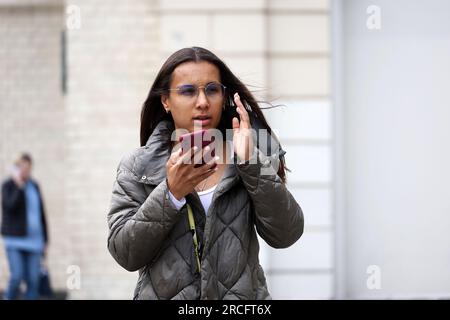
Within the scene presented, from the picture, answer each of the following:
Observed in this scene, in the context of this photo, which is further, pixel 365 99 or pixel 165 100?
pixel 365 99

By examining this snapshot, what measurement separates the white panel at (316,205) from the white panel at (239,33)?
1.34 m

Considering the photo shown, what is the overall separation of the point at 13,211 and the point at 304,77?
150 inches

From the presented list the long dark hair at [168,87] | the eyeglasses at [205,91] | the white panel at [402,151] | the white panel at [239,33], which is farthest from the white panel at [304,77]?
the eyeglasses at [205,91]

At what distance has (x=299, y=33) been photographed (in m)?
8.13

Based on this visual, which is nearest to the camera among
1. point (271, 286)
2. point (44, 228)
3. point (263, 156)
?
point (263, 156)

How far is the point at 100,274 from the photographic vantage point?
840cm

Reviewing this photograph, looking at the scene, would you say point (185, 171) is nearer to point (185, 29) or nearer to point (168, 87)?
point (168, 87)

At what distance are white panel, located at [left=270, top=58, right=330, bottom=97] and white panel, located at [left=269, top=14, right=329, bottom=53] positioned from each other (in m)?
0.13

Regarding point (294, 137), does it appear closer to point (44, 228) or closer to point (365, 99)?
point (365, 99)

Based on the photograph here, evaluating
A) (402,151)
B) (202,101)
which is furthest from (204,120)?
(402,151)

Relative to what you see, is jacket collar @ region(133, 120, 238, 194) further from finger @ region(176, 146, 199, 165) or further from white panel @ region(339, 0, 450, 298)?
white panel @ region(339, 0, 450, 298)

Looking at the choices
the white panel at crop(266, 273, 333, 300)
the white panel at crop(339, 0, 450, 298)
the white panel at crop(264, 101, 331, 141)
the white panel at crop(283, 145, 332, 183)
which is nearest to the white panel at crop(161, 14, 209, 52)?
the white panel at crop(264, 101, 331, 141)

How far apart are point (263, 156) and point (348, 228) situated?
5347 mm
